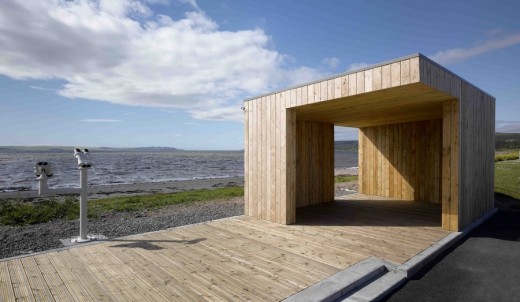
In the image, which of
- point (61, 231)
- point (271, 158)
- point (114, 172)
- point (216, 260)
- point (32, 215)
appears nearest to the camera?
point (216, 260)

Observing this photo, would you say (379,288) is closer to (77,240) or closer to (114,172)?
(77,240)

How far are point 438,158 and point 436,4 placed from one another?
4944mm

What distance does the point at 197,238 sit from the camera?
205 inches

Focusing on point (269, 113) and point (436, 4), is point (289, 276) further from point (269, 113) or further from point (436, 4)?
point (436, 4)

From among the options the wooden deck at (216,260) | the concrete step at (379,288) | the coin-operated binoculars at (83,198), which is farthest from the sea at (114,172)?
the concrete step at (379,288)

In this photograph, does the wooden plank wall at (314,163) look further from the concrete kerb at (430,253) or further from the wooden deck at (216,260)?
the concrete kerb at (430,253)

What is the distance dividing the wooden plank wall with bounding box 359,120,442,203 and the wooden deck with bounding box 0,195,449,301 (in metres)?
3.01

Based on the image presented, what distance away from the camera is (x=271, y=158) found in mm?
6539

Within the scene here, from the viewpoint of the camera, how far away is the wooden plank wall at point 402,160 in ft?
28.8

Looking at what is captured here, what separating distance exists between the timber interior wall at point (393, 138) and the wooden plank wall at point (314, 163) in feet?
0.10

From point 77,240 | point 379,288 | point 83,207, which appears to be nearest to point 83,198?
point 83,207

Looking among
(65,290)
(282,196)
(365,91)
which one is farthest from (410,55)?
(65,290)

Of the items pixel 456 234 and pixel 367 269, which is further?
pixel 456 234

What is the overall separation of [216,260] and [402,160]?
7794 millimetres
